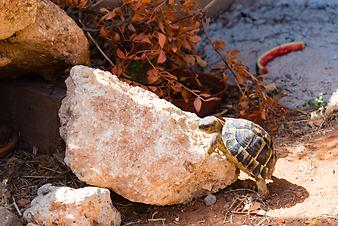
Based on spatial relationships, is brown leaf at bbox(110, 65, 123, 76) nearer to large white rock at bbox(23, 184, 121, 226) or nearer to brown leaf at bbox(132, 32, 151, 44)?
brown leaf at bbox(132, 32, 151, 44)

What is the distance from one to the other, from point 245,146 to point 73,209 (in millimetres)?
1036

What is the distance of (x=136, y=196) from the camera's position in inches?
149

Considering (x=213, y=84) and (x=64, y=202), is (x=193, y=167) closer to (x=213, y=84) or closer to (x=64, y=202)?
(x=64, y=202)

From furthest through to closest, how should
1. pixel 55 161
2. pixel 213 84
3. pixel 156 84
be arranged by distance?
pixel 213 84 < pixel 156 84 < pixel 55 161

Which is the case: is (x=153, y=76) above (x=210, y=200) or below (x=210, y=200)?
above

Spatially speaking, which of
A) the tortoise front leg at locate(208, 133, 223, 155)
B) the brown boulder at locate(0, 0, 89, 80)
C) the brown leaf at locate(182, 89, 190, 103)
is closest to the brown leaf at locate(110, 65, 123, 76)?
the brown boulder at locate(0, 0, 89, 80)

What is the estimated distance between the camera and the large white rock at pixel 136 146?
12.4 feet

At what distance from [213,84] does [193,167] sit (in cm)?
183

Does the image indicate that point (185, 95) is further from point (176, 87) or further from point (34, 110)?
point (34, 110)

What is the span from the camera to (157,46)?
4.91m

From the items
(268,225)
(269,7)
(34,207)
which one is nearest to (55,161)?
(34,207)

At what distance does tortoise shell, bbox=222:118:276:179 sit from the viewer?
390 centimetres

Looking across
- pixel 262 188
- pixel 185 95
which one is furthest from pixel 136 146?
pixel 185 95

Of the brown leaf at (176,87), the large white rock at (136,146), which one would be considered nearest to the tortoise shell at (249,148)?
the large white rock at (136,146)
